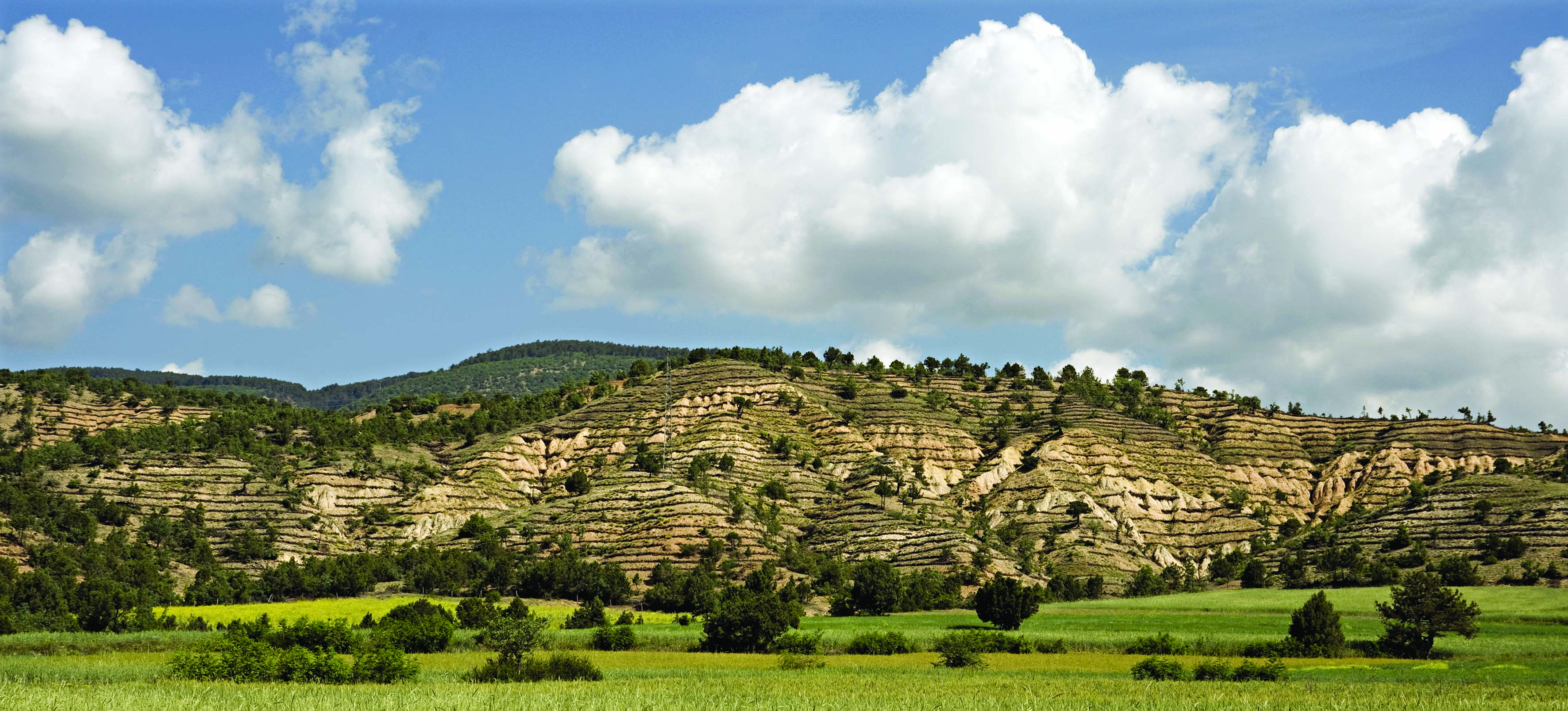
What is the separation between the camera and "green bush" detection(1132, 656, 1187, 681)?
53.6 m

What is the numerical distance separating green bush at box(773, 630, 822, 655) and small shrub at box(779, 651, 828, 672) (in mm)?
5315

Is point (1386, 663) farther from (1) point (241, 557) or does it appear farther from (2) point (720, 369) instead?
(2) point (720, 369)

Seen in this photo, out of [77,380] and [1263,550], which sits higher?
[77,380]

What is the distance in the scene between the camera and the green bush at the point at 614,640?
72125 mm

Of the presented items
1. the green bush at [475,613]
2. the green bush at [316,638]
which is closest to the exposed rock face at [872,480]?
the green bush at [475,613]

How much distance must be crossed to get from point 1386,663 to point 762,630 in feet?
110

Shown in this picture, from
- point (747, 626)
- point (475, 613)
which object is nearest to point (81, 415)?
point (475, 613)

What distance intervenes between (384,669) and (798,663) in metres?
20.0

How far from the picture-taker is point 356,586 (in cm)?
11112

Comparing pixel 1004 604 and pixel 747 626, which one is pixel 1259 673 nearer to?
pixel 747 626

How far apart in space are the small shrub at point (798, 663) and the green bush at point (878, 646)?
6974mm

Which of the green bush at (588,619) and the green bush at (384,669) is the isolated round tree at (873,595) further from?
the green bush at (384,669)

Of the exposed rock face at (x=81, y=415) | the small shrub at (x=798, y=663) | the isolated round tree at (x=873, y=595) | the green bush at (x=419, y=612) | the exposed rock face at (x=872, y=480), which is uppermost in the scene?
the exposed rock face at (x=81, y=415)

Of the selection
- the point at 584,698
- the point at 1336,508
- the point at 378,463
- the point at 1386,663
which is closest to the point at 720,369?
the point at 378,463
